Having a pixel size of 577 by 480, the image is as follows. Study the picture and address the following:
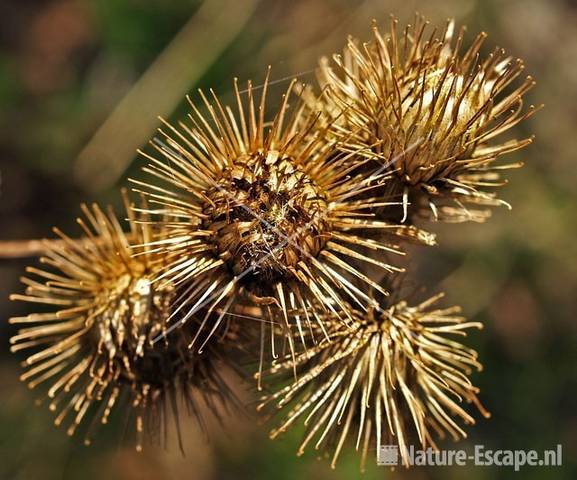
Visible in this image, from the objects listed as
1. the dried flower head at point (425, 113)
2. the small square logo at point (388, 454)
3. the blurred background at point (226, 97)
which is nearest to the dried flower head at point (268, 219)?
the dried flower head at point (425, 113)

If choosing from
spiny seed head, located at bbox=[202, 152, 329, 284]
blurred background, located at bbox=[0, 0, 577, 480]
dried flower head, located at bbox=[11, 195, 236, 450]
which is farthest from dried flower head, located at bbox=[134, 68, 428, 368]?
blurred background, located at bbox=[0, 0, 577, 480]

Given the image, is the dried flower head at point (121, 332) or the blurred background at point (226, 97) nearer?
the dried flower head at point (121, 332)

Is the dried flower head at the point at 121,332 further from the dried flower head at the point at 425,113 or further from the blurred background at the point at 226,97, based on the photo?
the blurred background at the point at 226,97

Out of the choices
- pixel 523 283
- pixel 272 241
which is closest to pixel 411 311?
pixel 272 241

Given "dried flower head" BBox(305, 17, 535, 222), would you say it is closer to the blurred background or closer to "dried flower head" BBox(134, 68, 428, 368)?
"dried flower head" BBox(134, 68, 428, 368)

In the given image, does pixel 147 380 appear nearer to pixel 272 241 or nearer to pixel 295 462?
pixel 272 241

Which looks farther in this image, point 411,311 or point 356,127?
point 411,311

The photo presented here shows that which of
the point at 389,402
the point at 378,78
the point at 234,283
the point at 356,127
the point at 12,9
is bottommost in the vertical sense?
the point at 389,402

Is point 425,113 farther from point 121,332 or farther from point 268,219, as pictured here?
point 121,332
